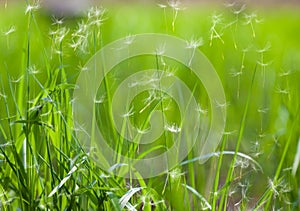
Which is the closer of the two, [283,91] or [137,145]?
[137,145]

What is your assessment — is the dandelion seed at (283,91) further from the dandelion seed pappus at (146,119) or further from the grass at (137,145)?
the dandelion seed pappus at (146,119)

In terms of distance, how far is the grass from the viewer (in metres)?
1.00

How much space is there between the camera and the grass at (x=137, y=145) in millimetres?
1002

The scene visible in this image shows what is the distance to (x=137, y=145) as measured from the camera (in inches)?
41.5

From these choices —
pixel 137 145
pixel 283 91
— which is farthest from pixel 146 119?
pixel 283 91

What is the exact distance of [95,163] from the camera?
3.36 ft

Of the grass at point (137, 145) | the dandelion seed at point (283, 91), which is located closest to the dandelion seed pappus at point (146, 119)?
the grass at point (137, 145)

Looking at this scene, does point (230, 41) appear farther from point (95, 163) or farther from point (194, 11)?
point (95, 163)

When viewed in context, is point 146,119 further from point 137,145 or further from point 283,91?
point 283,91

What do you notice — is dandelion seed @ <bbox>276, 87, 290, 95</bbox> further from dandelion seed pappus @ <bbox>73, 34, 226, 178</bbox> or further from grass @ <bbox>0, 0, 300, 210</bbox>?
dandelion seed pappus @ <bbox>73, 34, 226, 178</bbox>

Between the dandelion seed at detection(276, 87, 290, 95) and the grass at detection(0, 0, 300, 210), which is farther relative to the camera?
the dandelion seed at detection(276, 87, 290, 95)

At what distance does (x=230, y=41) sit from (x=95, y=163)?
90cm

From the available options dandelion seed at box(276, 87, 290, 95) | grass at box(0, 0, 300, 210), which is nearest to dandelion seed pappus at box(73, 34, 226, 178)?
grass at box(0, 0, 300, 210)

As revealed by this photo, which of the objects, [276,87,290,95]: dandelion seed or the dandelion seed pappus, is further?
[276,87,290,95]: dandelion seed
